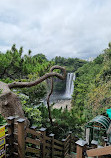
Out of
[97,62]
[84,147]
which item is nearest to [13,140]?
[84,147]

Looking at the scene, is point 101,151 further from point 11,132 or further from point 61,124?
point 61,124

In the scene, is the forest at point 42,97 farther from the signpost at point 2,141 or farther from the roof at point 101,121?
the signpost at point 2,141

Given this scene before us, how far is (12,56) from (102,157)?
23.1 ft

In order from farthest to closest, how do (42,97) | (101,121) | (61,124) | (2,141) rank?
(42,97)
(61,124)
(101,121)
(2,141)

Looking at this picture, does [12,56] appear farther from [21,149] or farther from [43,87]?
[21,149]

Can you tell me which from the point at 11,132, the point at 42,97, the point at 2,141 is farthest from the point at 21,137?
Answer: the point at 42,97

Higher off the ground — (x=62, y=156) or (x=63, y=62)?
(x=63, y=62)

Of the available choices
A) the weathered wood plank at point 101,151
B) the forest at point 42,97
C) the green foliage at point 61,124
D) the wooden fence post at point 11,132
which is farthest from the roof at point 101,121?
the weathered wood plank at point 101,151

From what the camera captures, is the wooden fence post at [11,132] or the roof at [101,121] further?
the roof at [101,121]

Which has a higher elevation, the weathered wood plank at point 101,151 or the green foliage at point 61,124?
the weathered wood plank at point 101,151

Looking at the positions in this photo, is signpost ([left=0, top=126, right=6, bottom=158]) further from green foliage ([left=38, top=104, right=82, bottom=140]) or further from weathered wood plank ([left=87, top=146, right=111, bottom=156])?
green foliage ([left=38, top=104, right=82, bottom=140])

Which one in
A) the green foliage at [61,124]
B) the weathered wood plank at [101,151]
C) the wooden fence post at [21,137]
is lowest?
the green foliage at [61,124]

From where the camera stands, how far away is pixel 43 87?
16.4ft

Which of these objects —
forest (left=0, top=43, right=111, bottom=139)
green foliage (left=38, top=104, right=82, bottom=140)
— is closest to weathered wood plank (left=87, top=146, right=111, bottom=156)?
forest (left=0, top=43, right=111, bottom=139)
